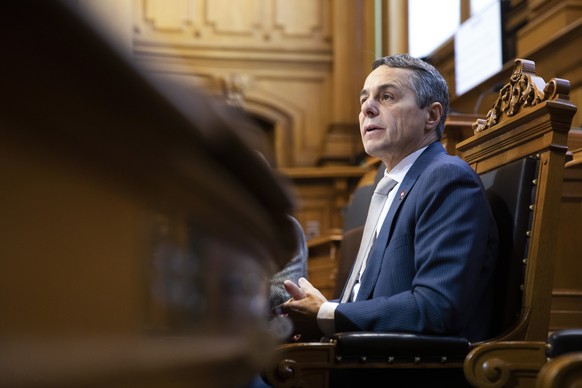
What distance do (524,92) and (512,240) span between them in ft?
1.23

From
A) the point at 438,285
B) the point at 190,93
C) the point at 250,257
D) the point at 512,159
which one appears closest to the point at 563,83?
the point at 512,159

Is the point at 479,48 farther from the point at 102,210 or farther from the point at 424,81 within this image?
the point at 102,210

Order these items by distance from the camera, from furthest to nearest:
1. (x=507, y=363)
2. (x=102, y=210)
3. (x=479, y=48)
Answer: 1. (x=479, y=48)
2. (x=507, y=363)
3. (x=102, y=210)

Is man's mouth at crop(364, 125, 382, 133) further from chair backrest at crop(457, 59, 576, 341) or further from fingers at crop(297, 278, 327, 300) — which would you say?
fingers at crop(297, 278, 327, 300)

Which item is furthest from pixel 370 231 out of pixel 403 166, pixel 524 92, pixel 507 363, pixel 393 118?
pixel 507 363

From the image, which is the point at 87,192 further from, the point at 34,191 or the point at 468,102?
the point at 468,102

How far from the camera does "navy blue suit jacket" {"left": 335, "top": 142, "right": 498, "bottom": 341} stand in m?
1.60

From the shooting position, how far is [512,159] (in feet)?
6.32

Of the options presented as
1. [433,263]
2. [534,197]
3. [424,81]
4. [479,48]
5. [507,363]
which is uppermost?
[479,48]

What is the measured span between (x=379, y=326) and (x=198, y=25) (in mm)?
6212

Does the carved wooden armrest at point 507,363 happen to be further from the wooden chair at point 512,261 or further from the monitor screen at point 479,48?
the monitor screen at point 479,48

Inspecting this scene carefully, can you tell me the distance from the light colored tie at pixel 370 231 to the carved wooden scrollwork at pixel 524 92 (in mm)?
328

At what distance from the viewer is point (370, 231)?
2.04m

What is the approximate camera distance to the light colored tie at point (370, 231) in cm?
199
